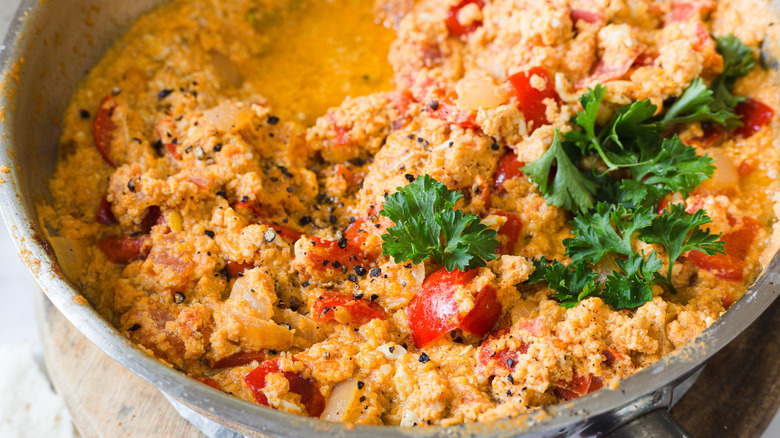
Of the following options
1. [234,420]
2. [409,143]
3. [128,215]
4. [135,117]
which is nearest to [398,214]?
[409,143]

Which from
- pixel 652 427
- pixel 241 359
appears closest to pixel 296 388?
pixel 241 359

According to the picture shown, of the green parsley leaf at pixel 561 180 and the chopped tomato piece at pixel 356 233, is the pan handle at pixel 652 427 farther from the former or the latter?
the chopped tomato piece at pixel 356 233

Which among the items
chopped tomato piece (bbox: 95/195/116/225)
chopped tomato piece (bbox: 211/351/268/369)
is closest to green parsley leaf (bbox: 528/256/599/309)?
chopped tomato piece (bbox: 211/351/268/369)

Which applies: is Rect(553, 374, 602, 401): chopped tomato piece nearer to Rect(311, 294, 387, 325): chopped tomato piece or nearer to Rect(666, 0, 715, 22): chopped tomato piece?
Rect(311, 294, 387, 325): chopped tomato piece

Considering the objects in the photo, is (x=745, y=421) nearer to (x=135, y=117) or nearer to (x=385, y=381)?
(x=385, y=381)

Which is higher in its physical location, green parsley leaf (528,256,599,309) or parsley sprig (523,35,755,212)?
parsley sprig (523,35,755,212)

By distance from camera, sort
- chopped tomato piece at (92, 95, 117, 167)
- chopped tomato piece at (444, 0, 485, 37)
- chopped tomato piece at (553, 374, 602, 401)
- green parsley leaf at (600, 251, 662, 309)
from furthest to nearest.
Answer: chopped tomato piece at (444, 0, 485, 37)
chopped tomato piece at (92, 95, 117, 167)
green parsley leaf at (600, 251, 662, 309)
chopped tomato piece at (553, 374, 602, 401)

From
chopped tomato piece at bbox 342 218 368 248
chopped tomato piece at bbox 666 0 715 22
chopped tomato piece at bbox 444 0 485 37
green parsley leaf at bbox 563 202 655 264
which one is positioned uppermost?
chopped tomato piece at bbox 444 0 485 37
